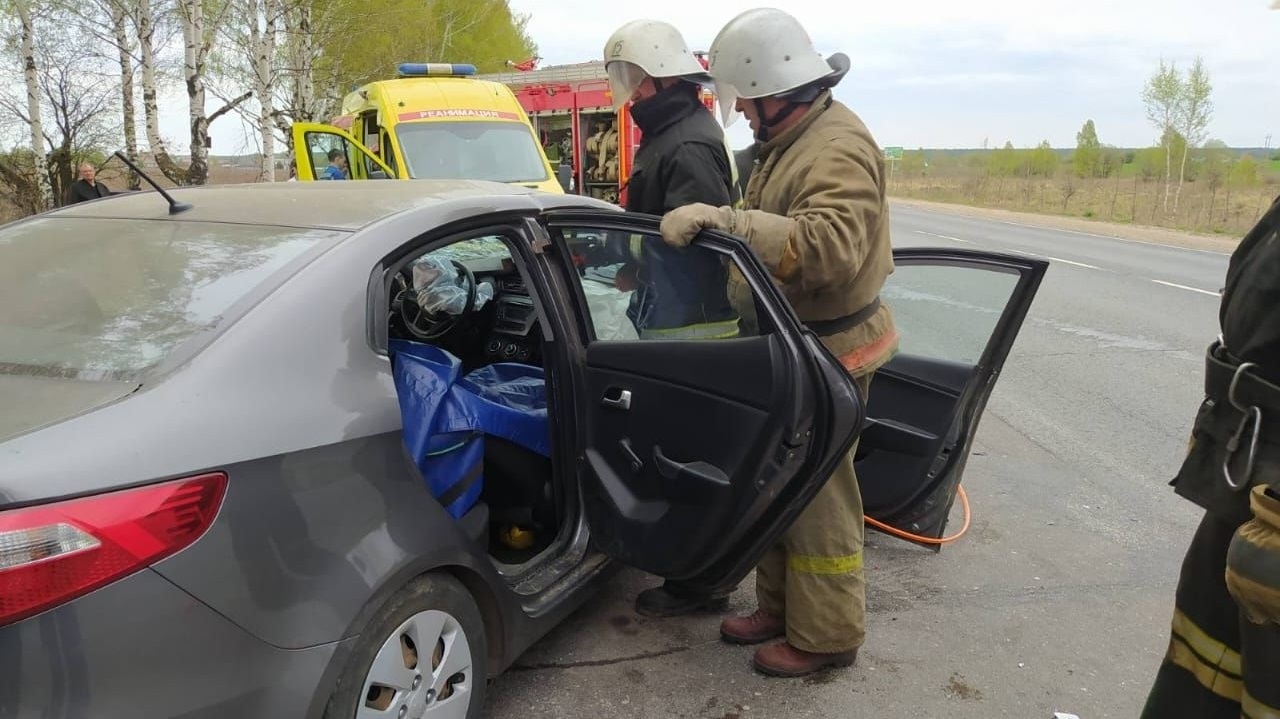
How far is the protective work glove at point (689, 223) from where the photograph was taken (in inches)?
91.4

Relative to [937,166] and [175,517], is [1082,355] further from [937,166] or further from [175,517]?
[937,166]

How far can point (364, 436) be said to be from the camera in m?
1.84

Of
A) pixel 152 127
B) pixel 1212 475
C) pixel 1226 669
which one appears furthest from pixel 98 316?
pixel 152 127

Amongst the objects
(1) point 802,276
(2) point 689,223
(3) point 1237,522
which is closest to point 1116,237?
(1) point 802,276

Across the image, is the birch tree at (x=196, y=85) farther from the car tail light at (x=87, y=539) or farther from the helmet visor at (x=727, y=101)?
the car tail light at (x=87, y=539)

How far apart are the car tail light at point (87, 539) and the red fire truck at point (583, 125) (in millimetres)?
11389

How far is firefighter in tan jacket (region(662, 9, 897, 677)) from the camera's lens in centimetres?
250

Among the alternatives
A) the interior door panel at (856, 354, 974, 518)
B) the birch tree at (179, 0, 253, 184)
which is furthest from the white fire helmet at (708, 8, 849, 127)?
the birch tree at (179, 0, 253, 184)

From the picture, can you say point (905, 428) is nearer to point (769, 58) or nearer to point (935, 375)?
point (935, 375)

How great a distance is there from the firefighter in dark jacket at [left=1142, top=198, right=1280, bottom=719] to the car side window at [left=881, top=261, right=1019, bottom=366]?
1435 mm

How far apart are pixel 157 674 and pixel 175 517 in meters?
0.27

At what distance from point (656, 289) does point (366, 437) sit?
1.04 metres

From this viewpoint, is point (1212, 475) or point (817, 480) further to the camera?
point (817, 480)

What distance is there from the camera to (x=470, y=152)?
9.49 meters
